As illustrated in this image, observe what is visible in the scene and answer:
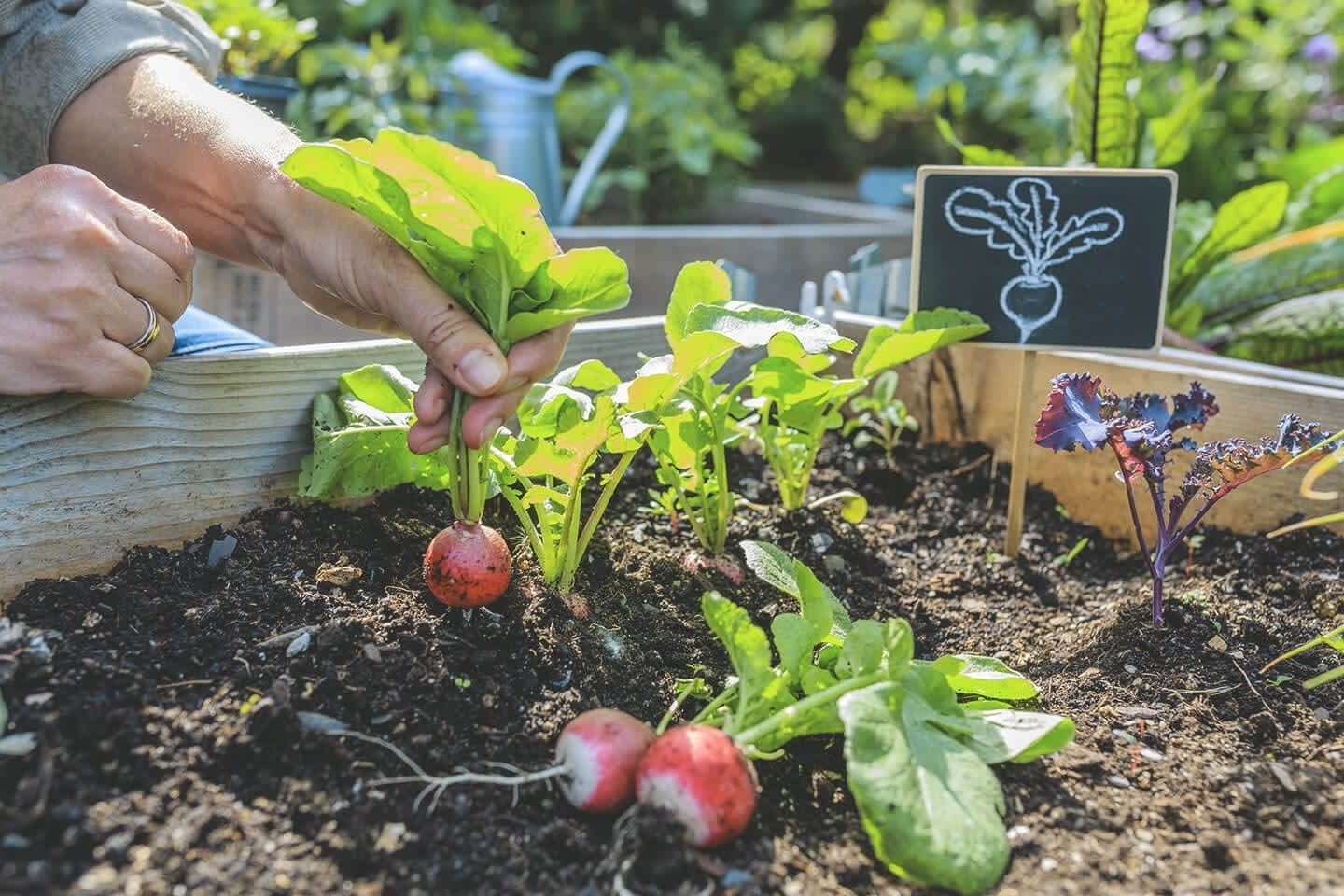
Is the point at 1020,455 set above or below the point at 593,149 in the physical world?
below

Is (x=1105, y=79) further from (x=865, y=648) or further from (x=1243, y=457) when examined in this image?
(x=865, y=648)

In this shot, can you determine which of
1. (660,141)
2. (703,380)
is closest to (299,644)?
(703,380)

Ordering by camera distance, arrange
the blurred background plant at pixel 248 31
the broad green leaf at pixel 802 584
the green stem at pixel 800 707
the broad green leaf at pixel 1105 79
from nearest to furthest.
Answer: the green stem at pixel 800 707
the broad green leaf at pixel 802 584
the broad green leaf at pixel 1105 79
the blurred background plant at pixel 248 31

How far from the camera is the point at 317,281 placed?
1.54 meters

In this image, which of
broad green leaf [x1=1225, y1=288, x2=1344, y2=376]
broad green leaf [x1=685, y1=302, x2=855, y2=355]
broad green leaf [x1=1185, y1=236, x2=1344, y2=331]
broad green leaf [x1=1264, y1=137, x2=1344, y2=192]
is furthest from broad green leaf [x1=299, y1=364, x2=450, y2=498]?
broad green leaf [x1=1264, y1=137, x2=1344, y2=192]

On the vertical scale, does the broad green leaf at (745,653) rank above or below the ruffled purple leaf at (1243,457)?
below

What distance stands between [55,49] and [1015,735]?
183 cm

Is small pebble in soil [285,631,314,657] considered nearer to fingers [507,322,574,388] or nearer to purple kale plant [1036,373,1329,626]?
fingers [507,322,574,388]

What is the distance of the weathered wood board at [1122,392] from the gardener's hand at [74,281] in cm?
140

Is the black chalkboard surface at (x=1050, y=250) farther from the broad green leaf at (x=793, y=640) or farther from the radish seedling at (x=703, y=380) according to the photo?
the broad green leaf at (x=793, y=640)

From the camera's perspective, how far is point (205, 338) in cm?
186

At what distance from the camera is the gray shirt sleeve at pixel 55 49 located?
177cm

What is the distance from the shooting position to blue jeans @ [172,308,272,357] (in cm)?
179

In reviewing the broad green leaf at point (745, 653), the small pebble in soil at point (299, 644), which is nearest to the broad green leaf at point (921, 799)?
the broad green leaf at point (745, 653)
